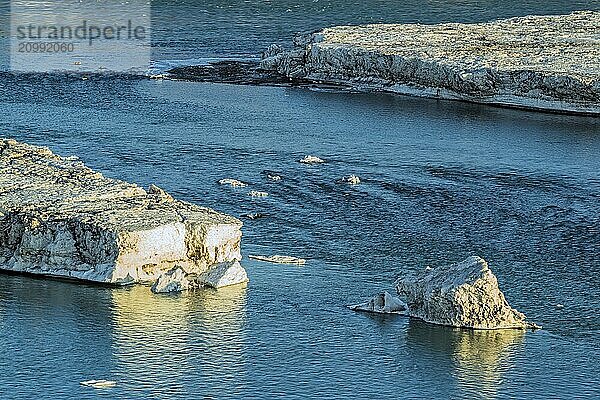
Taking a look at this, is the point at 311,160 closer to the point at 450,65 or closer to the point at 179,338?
the point at 450,65

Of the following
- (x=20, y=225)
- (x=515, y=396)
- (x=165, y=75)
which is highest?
(x=165, y=75)

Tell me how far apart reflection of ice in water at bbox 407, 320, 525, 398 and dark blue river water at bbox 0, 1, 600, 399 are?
0.05 ft

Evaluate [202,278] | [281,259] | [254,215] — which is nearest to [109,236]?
[202,278]

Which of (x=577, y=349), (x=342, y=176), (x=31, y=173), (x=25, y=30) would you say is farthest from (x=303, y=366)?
(x=25, y=30)

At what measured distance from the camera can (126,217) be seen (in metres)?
9.82

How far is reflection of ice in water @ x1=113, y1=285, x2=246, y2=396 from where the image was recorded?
7742 millimetres

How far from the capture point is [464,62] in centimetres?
1872

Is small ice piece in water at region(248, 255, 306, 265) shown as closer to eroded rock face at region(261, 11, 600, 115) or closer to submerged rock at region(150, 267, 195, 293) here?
submerged rock at region(150, 267, 195, 293)

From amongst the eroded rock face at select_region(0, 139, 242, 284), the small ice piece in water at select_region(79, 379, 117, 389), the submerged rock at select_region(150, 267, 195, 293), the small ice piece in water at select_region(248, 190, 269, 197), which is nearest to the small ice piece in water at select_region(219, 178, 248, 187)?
the small ice piece in water at select_region(248, 190, 269, 197)

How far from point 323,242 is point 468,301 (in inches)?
95.9

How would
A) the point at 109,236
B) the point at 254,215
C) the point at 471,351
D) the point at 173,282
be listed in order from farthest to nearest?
the point at 254,215
the point at 109,236
the point at 173,282
the point at 471,351

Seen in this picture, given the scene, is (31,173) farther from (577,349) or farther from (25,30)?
(25,30)

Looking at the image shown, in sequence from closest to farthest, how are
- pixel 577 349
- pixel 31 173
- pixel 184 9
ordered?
1. pixel 577 349
2. pixel 31 173
3. pixel 184 9

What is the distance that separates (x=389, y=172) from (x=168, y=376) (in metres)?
6.22
